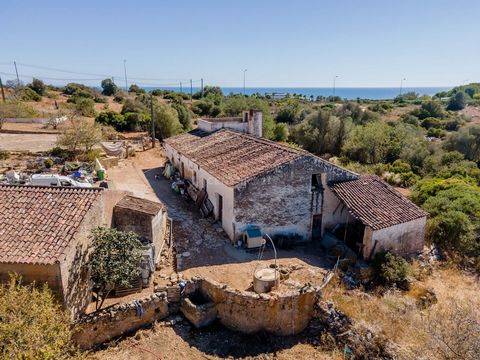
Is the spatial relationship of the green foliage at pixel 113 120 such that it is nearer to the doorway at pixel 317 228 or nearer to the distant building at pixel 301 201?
the distant building at pixel 301 201

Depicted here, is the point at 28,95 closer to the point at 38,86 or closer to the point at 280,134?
the point at 38,86

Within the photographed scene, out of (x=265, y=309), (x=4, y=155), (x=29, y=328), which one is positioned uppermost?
(x=29, y=328)

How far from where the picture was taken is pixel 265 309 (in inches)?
549

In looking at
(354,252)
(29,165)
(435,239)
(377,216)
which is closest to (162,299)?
(354,252)

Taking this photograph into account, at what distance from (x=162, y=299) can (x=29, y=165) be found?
75.1 ft

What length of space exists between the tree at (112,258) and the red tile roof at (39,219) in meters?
1.12

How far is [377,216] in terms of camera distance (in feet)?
59.5

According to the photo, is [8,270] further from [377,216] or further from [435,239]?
[435,239]

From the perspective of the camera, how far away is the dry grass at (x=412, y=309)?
38.9 feet

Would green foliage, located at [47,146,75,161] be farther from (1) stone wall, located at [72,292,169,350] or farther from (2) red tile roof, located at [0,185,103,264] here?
(1) stone wall, located at [72,292,169,350]

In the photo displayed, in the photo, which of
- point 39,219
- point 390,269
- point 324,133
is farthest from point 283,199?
point 324,133

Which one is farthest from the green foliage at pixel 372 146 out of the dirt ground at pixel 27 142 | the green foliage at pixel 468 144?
the dirt ground at pixel 27 142

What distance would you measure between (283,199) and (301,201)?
1.14 m

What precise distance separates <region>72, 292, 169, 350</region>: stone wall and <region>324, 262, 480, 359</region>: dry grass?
278 inches
